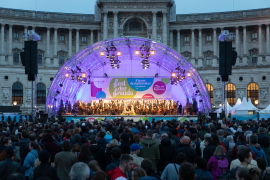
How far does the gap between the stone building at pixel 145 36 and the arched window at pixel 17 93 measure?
0.15 metres

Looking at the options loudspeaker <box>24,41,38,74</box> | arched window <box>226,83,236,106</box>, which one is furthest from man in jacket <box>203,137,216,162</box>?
arched window <box>226,83,236,106</box>

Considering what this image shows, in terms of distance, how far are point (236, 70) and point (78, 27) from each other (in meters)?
27.5

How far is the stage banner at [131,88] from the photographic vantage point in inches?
1726

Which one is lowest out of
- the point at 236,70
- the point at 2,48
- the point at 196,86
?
the point at 196,86

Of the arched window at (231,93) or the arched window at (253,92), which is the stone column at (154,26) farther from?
the arched window at (253,92)

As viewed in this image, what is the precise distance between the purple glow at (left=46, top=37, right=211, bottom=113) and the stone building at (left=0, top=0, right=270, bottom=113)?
1200cm

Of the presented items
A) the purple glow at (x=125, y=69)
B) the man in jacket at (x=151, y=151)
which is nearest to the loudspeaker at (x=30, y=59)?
the purple glow at (x=125, y=69)

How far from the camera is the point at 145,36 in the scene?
57.2m

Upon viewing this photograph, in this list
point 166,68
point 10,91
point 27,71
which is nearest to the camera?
point 27,71

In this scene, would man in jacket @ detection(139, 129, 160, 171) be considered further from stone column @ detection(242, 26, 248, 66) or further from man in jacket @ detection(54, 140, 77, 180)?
stone column @ detection(242, 26, 248, 66)

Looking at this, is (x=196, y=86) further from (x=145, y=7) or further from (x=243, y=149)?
(x=243, y=149)

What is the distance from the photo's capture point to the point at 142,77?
147ft

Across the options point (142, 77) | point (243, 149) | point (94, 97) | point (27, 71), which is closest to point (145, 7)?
point (142, 77)

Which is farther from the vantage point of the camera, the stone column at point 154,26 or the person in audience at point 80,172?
the stone column at point 154,26
